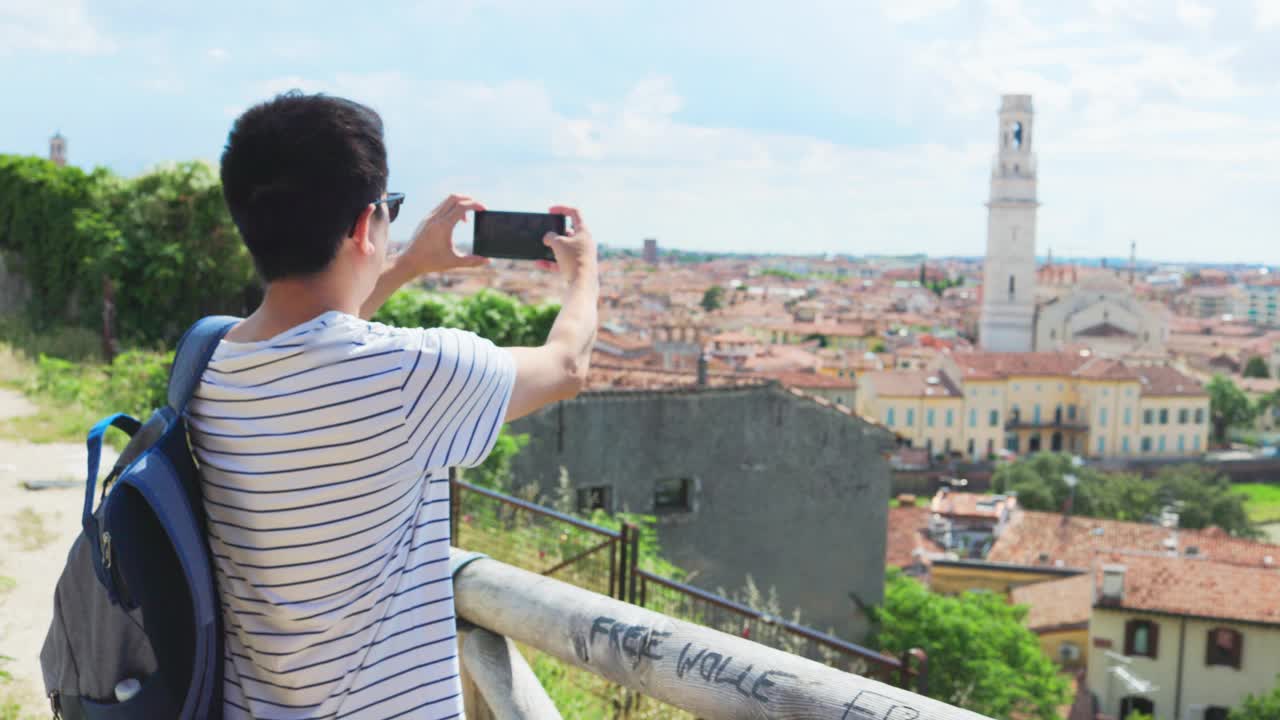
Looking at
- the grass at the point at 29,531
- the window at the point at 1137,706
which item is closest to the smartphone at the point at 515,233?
the grass at the point at 29,531

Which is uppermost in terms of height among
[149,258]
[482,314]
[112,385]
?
[149,258]

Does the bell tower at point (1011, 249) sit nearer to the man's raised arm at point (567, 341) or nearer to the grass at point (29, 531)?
the grass at point (29, 531)

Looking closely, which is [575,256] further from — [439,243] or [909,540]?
[909,540]

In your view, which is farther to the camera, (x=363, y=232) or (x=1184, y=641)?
(x=1184, y=641)

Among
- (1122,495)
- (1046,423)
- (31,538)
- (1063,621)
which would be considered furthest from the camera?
(1046,423)

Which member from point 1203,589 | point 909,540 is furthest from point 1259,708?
point 909,540

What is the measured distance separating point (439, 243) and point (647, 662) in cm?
68

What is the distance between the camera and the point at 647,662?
68.6 inches

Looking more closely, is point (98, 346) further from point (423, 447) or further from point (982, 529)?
point (982, 529)

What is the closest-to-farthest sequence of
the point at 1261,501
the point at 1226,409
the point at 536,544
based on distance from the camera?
the point at 536,544 < the point at 1261,501 < the point at 1226,409

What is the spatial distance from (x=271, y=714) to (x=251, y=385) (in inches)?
14.6

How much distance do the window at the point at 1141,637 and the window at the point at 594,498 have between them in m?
13.9

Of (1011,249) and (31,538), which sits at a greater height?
(1011,249)

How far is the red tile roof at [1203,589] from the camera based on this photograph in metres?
22.2
